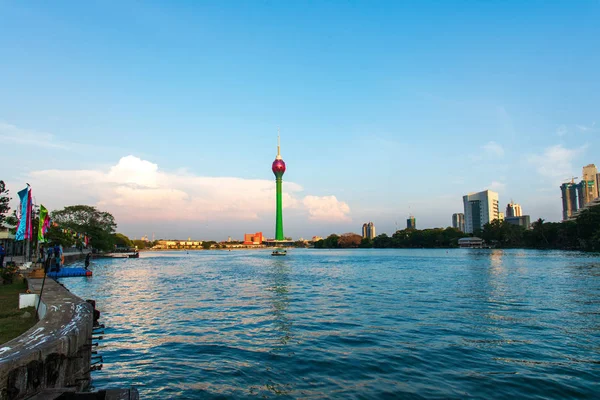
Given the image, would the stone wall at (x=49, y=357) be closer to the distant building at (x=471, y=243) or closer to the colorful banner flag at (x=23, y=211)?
the colorful banner flag at (x=23, y=211)

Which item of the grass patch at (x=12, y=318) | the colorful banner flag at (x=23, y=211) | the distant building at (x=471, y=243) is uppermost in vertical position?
the colorful banner flag at (x=23, y=211)

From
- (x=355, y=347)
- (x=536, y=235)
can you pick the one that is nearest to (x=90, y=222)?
(x=355, y=347)

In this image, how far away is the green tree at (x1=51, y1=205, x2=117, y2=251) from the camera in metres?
92.6

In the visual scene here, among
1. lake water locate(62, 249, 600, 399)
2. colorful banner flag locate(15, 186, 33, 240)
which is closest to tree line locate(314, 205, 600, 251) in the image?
lake water locate(62, 249, 600, 399)

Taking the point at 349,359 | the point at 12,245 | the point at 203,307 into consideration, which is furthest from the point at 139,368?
the point at 12,245

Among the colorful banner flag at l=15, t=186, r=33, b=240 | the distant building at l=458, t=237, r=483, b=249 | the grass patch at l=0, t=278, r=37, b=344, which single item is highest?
the colorful banner flag at l=15, t=186, r=33, b=240

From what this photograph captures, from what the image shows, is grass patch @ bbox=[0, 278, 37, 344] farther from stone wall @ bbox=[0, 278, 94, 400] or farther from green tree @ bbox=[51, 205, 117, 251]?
green tree @ bbox=[51, 205, 117, 251]

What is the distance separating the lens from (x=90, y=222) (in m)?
99.1

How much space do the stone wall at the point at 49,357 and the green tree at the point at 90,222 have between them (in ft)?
299

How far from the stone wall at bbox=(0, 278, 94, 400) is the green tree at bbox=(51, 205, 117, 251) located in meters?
91.3

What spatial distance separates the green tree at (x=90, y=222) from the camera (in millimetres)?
92562

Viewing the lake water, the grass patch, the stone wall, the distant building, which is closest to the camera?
the stone wall

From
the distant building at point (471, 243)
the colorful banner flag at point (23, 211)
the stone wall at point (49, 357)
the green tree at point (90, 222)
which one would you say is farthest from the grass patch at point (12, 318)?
the distant building at point (471, 243)

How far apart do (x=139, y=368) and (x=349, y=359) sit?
573cm
